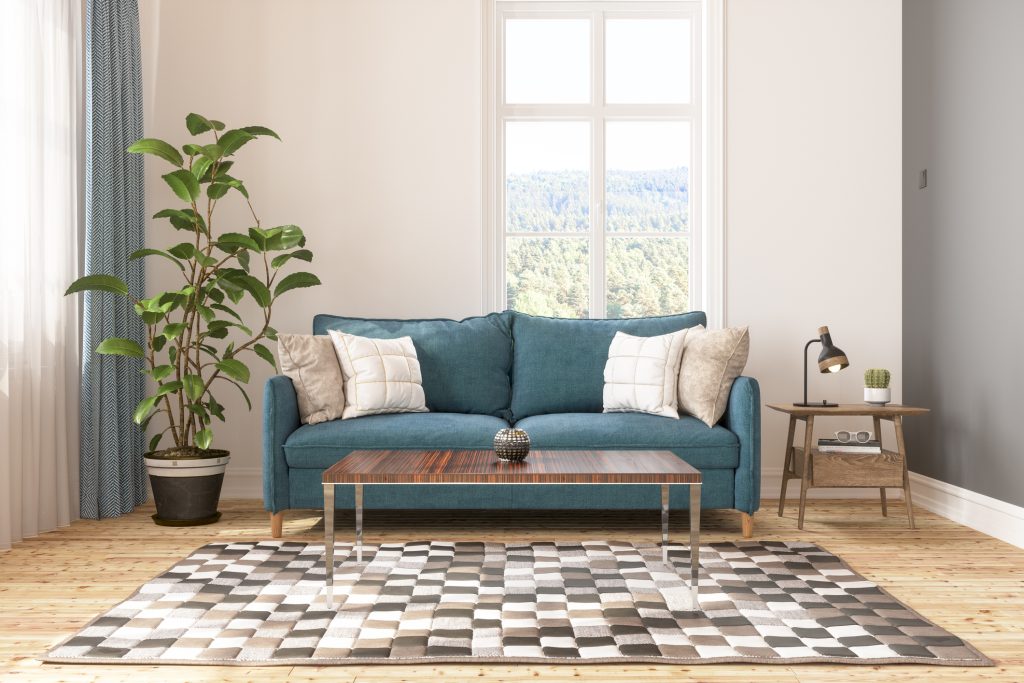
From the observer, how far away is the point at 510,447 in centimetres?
268

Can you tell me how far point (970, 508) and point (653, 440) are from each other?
4.97 ft

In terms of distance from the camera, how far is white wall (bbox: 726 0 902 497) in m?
4.55

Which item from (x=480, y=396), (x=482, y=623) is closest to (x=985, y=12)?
(x=480, y=396)

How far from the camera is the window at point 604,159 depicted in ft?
15.5

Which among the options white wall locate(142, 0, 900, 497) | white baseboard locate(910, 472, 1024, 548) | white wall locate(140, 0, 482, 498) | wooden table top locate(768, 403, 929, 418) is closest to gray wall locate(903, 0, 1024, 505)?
white baseboard locate(910, 472, 1024, 548)

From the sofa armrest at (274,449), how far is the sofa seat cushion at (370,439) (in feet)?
0.13

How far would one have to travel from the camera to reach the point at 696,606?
98.7 inches

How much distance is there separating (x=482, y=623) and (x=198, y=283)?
7.56 ft

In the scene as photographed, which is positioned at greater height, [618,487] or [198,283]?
[198,283]

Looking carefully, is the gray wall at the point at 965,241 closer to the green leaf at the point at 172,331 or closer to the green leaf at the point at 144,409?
the green leaf at the point at 172,331

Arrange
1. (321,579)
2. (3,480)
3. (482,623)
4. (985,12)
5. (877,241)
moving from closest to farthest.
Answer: (482,623) < (321,579) < (3,480) < (985,12) < (877,241)

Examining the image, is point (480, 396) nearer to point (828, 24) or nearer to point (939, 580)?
point (939, 580)

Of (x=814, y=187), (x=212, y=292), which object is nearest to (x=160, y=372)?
(x=212, y=292)

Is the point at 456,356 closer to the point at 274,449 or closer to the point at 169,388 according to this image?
the point at 274,449
